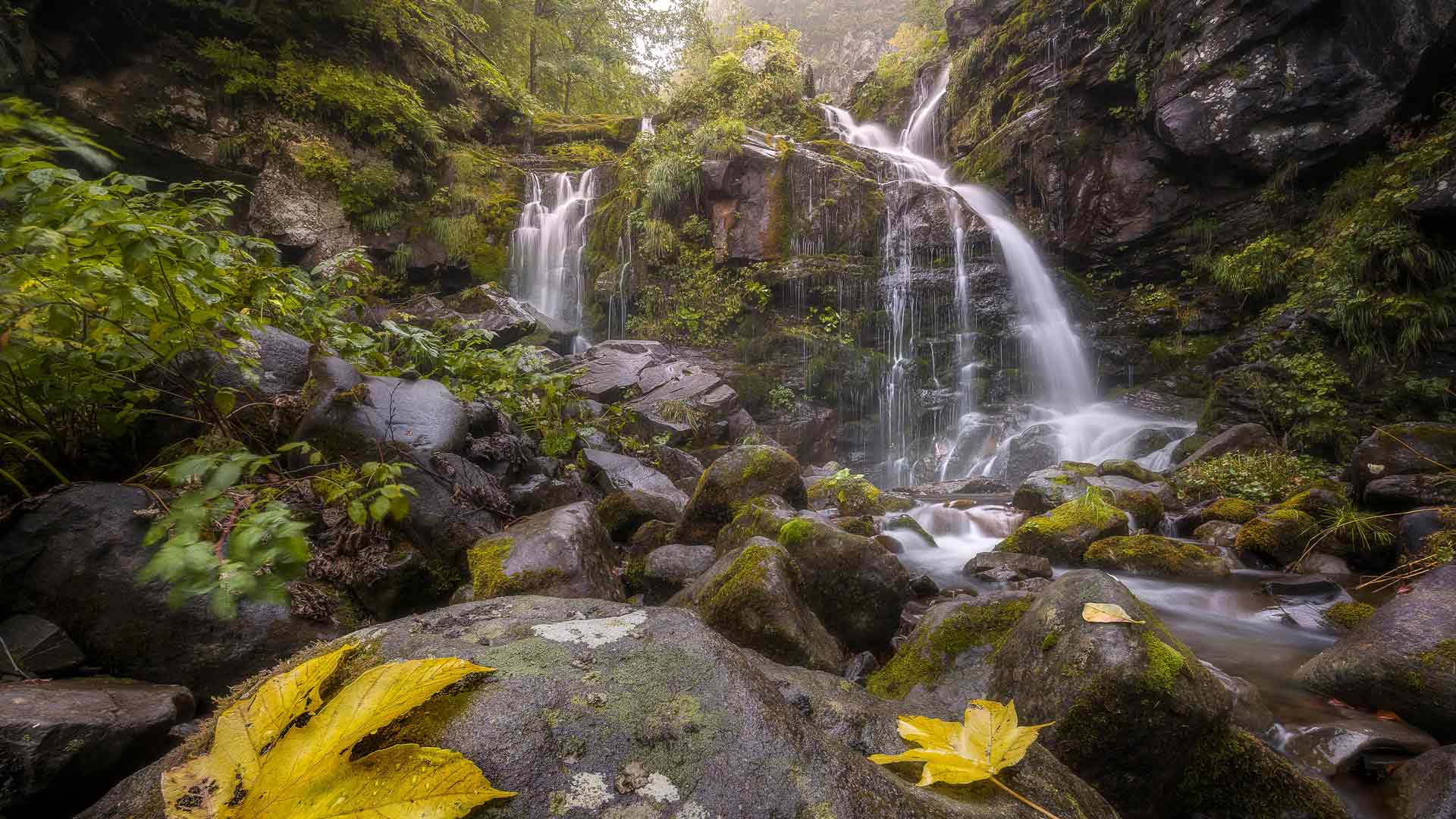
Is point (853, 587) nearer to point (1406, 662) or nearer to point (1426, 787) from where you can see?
Answer: point (1426, 787)

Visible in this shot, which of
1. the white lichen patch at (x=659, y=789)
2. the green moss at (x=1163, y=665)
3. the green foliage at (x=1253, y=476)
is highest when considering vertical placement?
the white lichen patch at (x=659, y=789)

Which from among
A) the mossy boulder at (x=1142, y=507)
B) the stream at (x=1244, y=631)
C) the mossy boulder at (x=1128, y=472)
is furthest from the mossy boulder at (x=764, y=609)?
the mossy boulder at (x=1128, y=472)

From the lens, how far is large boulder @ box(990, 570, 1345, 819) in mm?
1878

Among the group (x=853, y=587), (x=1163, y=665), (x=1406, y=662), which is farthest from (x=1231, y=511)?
(x=1163, y=665)

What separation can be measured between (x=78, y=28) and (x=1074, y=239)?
803 inches

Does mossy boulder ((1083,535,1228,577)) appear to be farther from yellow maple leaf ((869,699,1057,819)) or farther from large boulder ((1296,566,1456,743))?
yellow maple leaf ((869,699,1057,819))

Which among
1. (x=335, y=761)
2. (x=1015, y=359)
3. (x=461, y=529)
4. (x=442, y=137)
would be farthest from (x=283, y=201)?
(x=1015, y=359)

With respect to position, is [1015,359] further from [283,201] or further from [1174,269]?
[283,201]

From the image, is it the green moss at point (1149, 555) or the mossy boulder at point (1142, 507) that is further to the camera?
the mossy boulder at point (1142, 507)

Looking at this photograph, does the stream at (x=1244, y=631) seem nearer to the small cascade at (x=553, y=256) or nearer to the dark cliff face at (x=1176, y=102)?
the dark cliff face at (x=1176, y=102)

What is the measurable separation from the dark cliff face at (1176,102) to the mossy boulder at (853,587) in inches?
504

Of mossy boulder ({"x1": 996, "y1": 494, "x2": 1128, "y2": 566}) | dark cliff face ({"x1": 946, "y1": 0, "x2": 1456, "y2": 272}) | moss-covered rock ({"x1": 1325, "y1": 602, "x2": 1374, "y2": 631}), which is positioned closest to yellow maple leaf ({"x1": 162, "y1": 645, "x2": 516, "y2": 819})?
moss-covered rock ({"x1": 1325, "y1": 602, "x2": 1374, "y2": 631})

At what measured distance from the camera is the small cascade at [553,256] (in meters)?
14.1

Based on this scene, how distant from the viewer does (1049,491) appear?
7.49 meters
